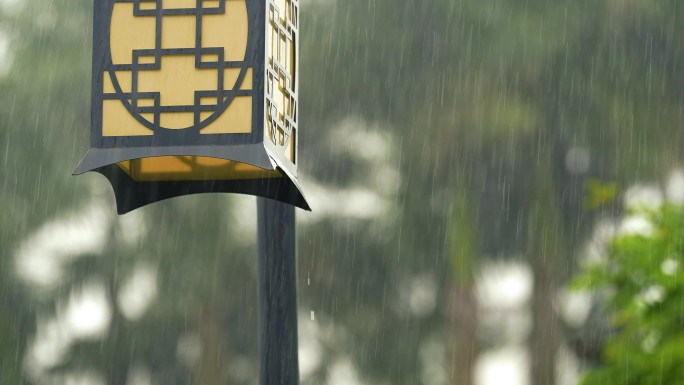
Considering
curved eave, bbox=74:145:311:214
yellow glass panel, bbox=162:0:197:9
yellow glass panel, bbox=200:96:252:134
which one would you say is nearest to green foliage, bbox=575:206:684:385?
curved eave, bbox=74:145:311:214

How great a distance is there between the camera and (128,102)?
4566mm

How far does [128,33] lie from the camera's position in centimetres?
461

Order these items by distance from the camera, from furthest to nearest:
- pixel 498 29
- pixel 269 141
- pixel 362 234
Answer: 1. pixel 362 234
2. pixel 498 29
3. pixel 269 141

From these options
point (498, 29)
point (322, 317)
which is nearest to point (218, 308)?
point (322, 317)

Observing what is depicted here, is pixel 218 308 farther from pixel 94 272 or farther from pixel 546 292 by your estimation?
pixel 546 292

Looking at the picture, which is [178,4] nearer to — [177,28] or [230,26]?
[177,28]

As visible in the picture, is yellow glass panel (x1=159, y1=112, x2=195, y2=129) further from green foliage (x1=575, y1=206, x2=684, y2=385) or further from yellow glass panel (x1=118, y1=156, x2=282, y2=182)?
green foliage (x1=575, y1=206, x2=684, y2=385)

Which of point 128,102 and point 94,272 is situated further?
point 94,272

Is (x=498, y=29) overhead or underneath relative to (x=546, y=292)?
overhead

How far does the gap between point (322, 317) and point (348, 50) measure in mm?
4131

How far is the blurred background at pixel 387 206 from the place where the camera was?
730 inches

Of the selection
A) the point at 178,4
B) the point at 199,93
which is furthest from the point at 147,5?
the point at 199,93

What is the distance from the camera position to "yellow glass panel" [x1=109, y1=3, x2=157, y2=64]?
459 cm

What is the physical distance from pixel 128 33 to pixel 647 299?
5.67m
